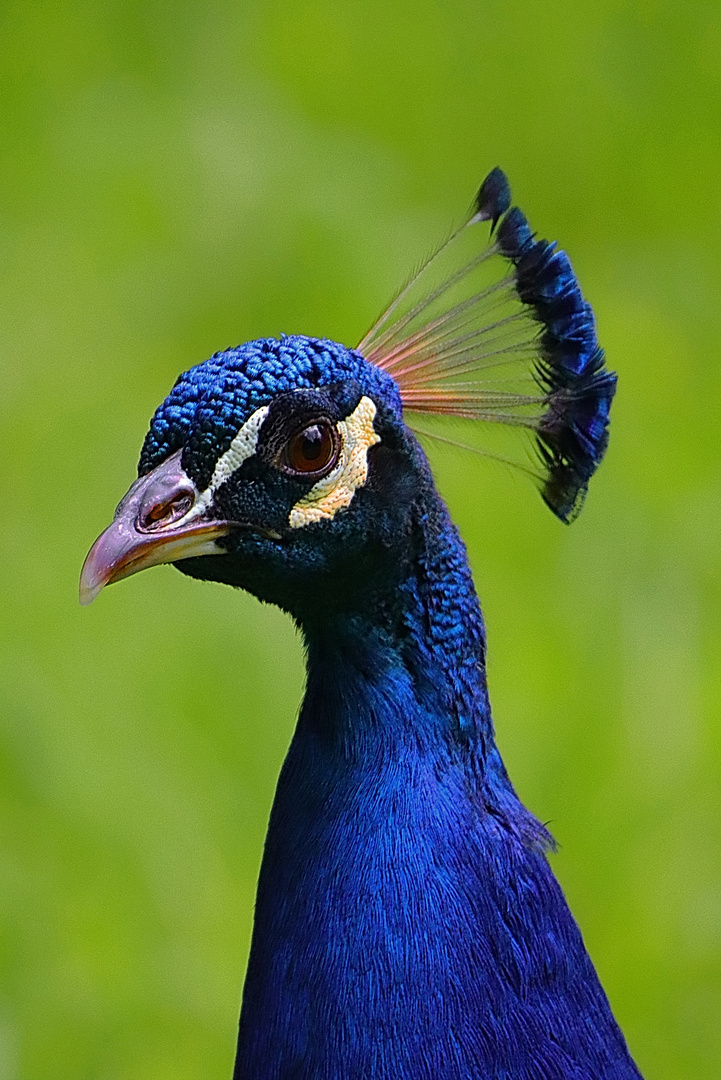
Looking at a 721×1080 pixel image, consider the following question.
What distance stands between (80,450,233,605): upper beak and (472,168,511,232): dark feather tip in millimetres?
388

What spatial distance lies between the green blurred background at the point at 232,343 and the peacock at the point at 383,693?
1.26 metres

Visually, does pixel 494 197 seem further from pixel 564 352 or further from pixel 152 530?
pixel 152 530

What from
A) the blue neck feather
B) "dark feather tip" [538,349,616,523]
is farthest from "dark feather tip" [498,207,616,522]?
the blue neck feather

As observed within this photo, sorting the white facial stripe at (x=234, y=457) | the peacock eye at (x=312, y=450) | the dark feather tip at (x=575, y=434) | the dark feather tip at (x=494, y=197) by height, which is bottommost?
the white facial stripe at (x=234, y=457)

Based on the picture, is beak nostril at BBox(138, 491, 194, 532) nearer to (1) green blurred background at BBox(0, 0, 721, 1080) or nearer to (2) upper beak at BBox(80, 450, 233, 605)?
(2) upper beak at BBox(80, 450, 233, 605)

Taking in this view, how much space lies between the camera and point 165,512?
107cm

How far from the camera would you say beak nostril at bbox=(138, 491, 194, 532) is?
106 centimetres

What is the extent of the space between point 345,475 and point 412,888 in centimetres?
34

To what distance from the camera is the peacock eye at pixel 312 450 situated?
43.2 inches

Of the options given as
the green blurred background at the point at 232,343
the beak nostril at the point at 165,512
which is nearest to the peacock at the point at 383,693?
the beak nostril at the point at 165,512

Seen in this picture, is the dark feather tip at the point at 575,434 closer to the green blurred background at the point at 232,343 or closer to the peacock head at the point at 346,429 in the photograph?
the peacock head at the point at 346,429

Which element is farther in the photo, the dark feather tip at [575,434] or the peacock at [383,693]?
the dark feather tip at [575,434]

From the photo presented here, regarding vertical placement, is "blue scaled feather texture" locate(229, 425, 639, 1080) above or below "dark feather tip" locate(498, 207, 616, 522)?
below

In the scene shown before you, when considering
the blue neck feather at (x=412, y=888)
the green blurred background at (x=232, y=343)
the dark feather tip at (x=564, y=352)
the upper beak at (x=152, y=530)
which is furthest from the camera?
the green blurred background at (x=232, y=343)
